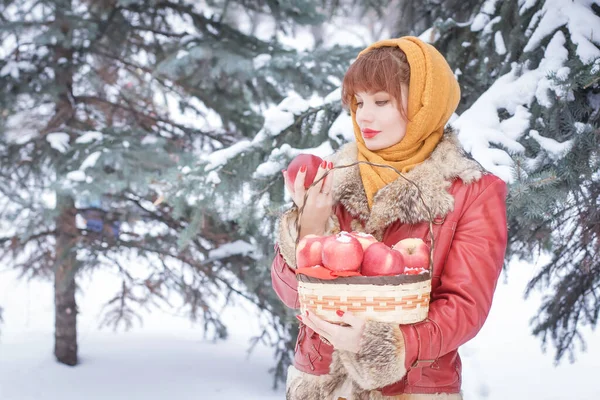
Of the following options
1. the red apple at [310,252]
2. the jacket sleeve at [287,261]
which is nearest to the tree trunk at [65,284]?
the jacket sleeve at [287,261]

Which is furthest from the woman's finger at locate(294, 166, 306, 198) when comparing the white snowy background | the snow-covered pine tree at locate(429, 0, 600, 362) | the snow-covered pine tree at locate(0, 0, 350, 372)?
the snow-covered pine tree at locate(0, 0, 350, 372)

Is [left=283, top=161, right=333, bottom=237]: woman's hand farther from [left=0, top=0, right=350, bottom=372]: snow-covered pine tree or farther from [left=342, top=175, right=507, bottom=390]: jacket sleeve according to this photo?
[left=0, top=0, right=350, bottom=372]: snow-covered pine tree

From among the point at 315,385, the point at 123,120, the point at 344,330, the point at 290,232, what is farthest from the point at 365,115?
the point at 123,120

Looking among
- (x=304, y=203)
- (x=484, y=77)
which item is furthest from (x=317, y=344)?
(x=484, y=77)

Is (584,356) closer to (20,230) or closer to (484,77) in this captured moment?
(484,77)

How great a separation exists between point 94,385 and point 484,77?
4.43 metres

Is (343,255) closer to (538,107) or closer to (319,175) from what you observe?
(319,175)

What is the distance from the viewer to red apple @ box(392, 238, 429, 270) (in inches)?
58.1

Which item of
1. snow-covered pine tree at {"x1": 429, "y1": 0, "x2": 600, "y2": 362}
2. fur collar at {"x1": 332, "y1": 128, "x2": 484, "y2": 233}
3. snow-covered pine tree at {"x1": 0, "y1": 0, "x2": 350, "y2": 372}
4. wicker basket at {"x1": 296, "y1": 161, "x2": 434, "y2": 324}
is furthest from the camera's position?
snow-covered pine tree at {"x1": 0, "y1": 0, "x2": 350, "y2": 372}

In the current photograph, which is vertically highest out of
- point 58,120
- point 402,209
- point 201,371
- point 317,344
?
point 58,120

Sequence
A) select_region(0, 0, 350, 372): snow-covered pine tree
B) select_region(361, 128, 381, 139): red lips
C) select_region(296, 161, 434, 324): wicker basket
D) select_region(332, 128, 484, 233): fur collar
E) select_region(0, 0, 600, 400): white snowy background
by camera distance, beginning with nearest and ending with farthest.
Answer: select_region(296, 161, 434, 324): wicker basket, select_region(332, 128, 484, 233): fur collar, select_region(361, 128, 381, 139): red lips, select_region(0, 0, 600, 400): white snowy background, select_region(0, 0, 350, 372): snow-covered pine tree

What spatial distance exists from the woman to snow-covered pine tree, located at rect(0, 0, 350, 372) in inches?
124

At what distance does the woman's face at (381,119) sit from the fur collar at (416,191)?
13 cm

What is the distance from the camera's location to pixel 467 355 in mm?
6512
